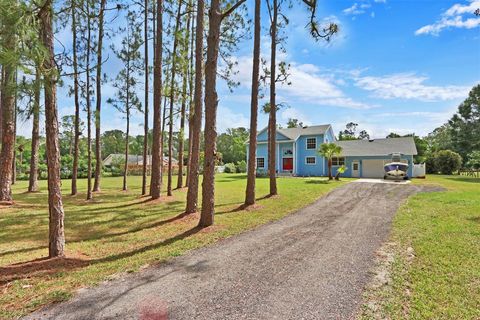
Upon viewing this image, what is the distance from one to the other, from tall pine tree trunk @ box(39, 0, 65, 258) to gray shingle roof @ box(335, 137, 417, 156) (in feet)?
90.1

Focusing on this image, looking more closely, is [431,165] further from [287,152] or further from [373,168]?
[287,152]

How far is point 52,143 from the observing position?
17.5ft

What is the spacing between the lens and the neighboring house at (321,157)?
27294 millimetres

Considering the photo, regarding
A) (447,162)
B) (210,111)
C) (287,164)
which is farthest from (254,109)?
(447,162)

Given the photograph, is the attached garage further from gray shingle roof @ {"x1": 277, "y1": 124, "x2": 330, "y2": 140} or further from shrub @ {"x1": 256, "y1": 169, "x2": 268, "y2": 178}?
shrub @ {"x1": 256, "y1": 169, "x2": 268, "y2": 178}

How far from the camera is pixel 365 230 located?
7.40m

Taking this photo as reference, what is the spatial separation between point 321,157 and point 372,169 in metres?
5.14

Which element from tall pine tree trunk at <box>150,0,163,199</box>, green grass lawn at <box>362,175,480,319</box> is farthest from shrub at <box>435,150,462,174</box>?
tall pine tree trunk at <box>150,0,163,199</box>

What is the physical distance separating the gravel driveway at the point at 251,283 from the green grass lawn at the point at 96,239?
1.76 feet

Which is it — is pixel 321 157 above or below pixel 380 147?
below

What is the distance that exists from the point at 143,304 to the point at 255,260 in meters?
2.26

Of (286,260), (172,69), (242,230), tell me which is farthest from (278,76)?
(286,260)

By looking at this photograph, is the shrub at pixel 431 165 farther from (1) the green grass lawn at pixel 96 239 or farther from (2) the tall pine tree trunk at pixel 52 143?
(2) the tall pine tree trunk at pixel 52 143

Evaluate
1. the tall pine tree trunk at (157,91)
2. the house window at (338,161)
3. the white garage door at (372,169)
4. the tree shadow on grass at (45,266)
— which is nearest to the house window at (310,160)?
the house window at (338,161)
